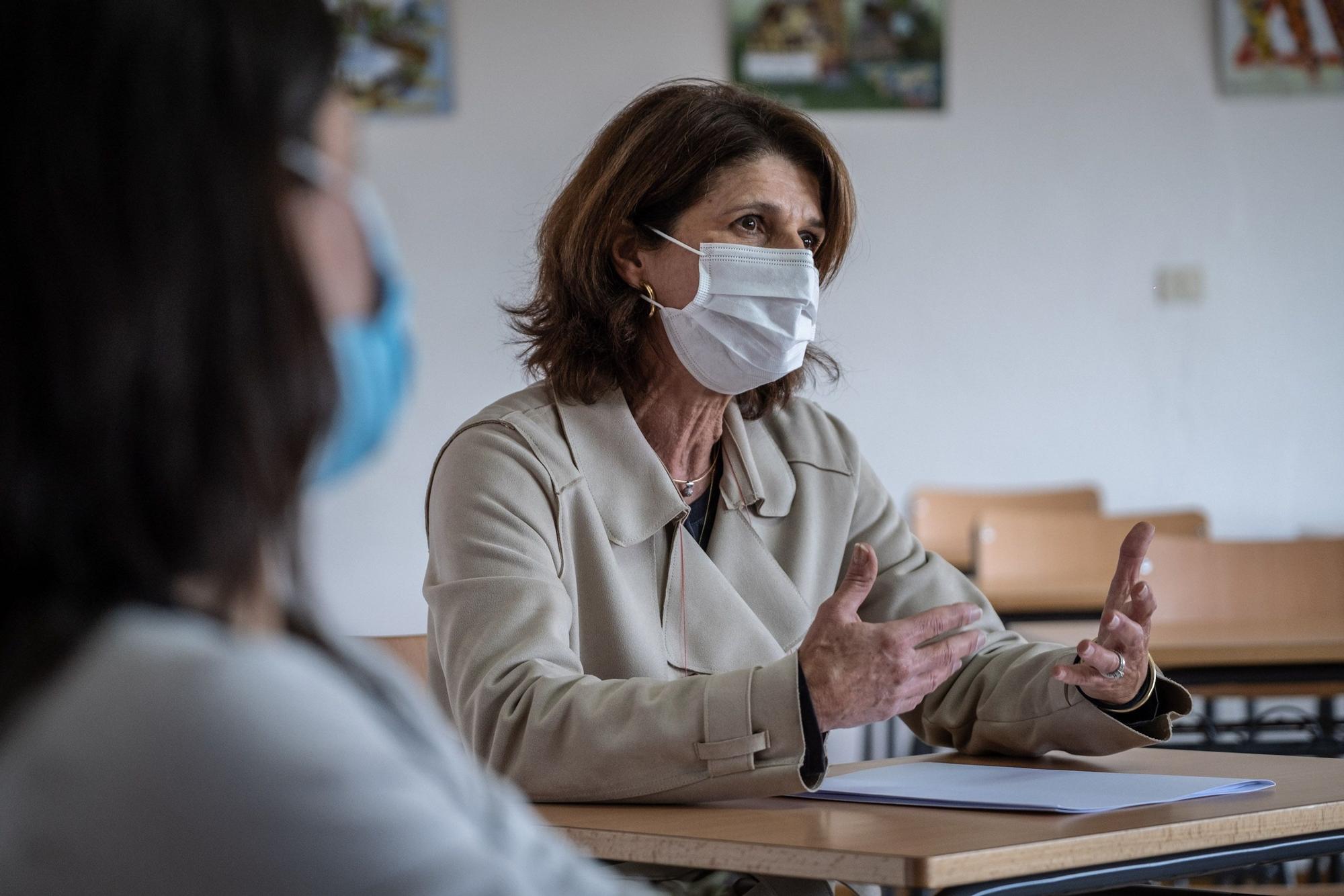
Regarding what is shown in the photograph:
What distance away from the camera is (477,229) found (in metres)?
5.17

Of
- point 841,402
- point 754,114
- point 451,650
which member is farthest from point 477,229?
point 451,650

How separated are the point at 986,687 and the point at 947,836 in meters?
0.54

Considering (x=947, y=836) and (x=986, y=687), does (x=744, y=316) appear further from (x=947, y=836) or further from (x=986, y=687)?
(x=947, y=836)

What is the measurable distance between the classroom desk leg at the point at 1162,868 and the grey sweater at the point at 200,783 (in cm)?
62

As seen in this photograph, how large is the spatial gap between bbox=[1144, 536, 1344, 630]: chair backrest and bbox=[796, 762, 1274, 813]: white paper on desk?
157cm

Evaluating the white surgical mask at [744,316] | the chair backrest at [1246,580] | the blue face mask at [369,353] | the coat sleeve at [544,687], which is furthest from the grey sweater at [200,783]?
the chair backrest at [1246,580]

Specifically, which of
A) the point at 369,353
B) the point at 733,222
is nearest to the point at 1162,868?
the point at 369,353

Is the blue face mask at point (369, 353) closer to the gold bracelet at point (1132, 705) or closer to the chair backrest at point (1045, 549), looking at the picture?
the gold bracelet at point (1132, 705)

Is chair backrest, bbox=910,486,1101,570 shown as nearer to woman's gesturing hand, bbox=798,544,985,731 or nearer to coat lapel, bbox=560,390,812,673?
coat lapel, bbox=560,390,812,673

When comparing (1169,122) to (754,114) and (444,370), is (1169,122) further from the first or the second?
(754,114)

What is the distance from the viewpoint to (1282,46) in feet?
17.7

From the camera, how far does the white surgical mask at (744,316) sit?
1.79 metres

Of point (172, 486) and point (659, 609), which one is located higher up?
point (172, 486)

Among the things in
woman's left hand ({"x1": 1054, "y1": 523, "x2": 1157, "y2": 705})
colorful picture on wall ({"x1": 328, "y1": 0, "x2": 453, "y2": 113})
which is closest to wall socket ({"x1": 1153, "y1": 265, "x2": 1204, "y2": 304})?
colorful picture on wall ({"x1": 328, "y1": 0, "x2": 453, "y2": 113})
